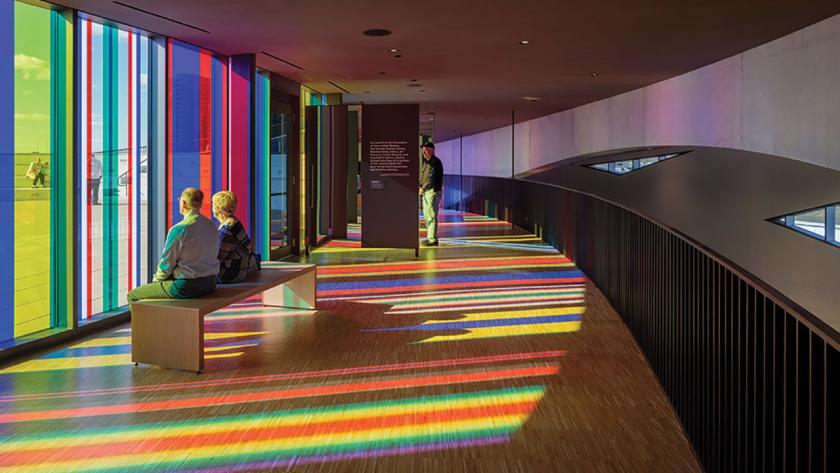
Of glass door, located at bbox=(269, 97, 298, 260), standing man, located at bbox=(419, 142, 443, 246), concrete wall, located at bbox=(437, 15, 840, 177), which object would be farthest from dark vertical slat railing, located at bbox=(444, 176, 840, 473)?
standing man, located at bbox=(419, 142, 443, 246)

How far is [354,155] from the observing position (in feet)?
55.0

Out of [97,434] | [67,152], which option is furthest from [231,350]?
[67,152]

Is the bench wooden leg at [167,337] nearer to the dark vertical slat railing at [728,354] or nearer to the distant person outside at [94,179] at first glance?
the distant person outside at [94,179]

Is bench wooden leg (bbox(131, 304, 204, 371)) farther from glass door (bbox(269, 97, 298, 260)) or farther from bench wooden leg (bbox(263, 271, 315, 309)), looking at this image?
glass door (bbox(269, 97, 298, 260))

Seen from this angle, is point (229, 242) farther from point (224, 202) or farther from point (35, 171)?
point (35, 171)

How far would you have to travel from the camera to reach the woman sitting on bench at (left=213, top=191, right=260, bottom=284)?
5.98 metres

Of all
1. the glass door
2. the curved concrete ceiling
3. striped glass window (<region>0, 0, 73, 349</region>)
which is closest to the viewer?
striped glass window (<region>0, 0, 73, 349</region>)

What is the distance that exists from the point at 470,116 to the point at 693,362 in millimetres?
16114

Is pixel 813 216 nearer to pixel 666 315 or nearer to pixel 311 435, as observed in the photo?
pixel 666 315

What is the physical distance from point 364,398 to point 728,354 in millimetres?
2289

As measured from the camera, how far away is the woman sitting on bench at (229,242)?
5.98m

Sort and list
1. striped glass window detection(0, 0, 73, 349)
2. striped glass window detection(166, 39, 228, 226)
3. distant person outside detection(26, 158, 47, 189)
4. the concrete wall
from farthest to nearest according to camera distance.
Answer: striped glass window detection(166, 39, 228, 226) → the concrete wall → distant person outside detection(26, 158, 47, 189) → striped glass window detection(0, 0, 73, 349)

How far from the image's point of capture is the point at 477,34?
7.76 m

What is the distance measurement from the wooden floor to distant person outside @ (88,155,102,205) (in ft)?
4.26
